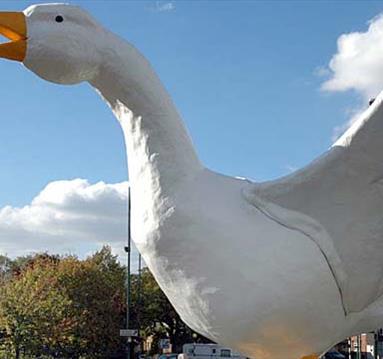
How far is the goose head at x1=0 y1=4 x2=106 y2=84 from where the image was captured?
415 centimetres

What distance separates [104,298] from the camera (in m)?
27.0

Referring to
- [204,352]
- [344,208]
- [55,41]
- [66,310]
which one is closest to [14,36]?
[55,41]

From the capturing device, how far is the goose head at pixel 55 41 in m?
4.15

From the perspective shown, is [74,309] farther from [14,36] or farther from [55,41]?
[55,41]

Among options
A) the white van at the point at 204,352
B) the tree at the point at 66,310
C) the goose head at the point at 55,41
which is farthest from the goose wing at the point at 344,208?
the tree at the point at 66,310

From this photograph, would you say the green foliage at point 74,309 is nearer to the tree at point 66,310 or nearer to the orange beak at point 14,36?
the tree at point 66,310

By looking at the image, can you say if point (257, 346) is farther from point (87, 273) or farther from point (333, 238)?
point (87, 273)

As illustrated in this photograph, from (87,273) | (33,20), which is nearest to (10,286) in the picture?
(87,273)

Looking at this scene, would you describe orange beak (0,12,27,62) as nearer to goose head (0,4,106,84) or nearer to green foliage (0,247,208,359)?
goose head (0,4,106,84)

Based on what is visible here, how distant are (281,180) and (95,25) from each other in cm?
154

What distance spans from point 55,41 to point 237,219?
5.15 feet

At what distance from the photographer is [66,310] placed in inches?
976

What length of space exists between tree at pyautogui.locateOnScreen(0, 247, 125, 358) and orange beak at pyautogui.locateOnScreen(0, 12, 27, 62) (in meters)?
19.5

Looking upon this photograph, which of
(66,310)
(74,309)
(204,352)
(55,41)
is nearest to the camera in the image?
(55,41)
